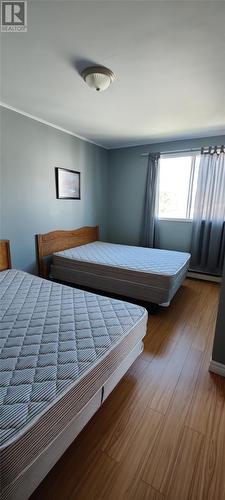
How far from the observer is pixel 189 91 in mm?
2152

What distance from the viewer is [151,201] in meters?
4.14

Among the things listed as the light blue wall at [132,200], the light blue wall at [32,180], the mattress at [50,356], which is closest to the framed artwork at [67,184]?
the light blue wall at [32,180]

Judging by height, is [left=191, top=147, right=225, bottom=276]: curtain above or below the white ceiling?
below

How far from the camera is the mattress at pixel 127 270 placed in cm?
256

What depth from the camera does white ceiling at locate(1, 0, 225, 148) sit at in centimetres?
131

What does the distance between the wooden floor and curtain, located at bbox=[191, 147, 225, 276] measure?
210cm

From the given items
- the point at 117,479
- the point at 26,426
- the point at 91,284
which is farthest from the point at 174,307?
the point at 26,426

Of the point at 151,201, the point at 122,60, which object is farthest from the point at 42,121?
the point at 151,201

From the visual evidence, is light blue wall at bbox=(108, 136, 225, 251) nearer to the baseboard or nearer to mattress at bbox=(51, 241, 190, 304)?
the baseboard

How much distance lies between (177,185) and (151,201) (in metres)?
0.55

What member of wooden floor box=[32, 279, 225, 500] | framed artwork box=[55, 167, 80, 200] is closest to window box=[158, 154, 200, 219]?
framed artwork box=[55, 167, 80, 200]

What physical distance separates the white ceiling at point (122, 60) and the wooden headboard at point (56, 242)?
5.35ft

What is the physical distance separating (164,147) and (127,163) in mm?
762

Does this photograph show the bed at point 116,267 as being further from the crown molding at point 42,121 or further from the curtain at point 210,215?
the crown molding at point 42,121
